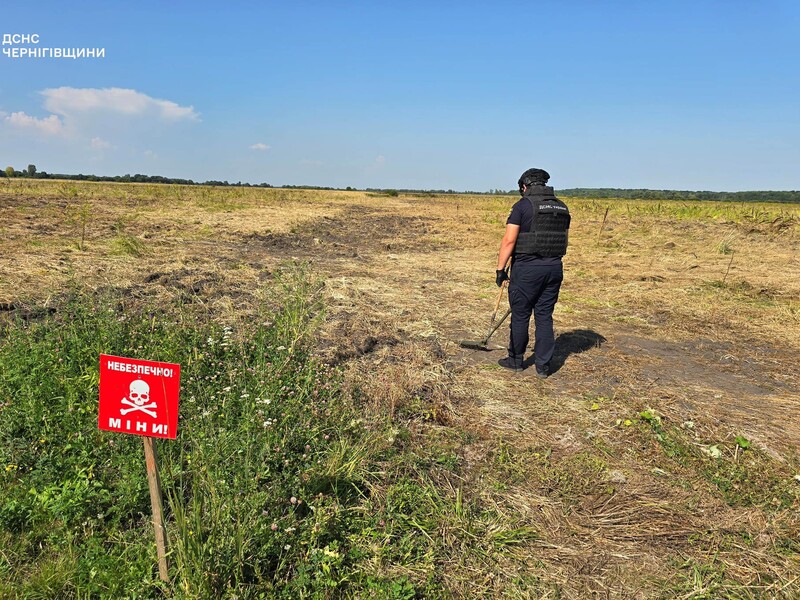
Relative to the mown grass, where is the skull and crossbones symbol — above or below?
above

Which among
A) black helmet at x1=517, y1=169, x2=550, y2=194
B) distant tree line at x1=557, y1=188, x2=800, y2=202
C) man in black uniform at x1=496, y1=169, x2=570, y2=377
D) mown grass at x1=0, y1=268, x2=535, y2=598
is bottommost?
mown grass at x1=0, y1=268, x2=535, y2=598

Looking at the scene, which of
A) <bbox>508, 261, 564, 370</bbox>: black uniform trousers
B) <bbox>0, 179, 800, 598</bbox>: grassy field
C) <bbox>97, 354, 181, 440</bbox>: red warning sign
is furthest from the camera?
<bbox>508, 261, 564, 370</bbox>: black uniform trousers

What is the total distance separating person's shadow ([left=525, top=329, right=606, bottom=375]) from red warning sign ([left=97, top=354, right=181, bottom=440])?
4.21 m

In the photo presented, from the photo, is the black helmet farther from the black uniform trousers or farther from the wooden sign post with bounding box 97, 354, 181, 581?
the wooden sign post with bounding box 97, 354, 181, 581

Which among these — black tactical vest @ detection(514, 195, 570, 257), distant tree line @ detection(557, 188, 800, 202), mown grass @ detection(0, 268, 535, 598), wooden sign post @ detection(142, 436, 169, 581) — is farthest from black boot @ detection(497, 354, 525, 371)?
distant tree line @ detection(557, 188, 800, 202)

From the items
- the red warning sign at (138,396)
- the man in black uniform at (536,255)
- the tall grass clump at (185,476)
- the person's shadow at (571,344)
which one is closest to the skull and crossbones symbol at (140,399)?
the red warning sign at (138,396)

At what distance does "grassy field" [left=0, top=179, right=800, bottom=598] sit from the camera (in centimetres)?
232

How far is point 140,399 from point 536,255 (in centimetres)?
387

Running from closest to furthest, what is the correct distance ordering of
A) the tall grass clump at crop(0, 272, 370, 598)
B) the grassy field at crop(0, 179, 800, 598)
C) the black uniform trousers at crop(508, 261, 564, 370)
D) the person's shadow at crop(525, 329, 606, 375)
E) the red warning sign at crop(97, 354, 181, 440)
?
the red warning sign at crop(97, 354, 181, 440)
the tall grass clump at crop(0, 272, 370, 598)
the grassy field at crop(0, 179, 800, 598)
the black uniform trousers at crop(508, 261, 564, 370)
the person's shadow at crop(525, 329, 606, 375)

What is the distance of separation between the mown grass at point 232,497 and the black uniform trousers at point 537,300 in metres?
1.86

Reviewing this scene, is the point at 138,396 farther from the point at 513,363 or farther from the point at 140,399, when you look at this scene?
the point at 513,363

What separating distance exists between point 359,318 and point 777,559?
4.94 m

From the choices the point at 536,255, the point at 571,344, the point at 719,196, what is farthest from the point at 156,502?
the point at 719,196

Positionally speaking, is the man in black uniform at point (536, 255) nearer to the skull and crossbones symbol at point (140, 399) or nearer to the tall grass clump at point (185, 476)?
the tall grass clump at point (185, 476)
